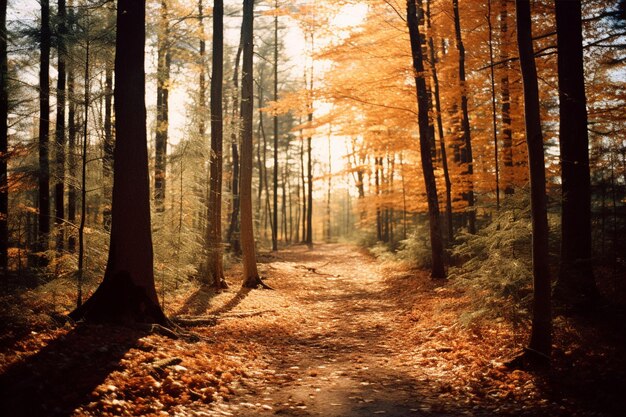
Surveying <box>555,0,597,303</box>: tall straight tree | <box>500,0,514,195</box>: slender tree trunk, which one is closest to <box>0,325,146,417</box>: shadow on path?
<box>555,0,597,303</box>: tall straight tree

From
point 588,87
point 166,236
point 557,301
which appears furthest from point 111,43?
point 588,87

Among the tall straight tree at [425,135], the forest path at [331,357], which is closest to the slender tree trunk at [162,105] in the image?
the forest path at [331,357]

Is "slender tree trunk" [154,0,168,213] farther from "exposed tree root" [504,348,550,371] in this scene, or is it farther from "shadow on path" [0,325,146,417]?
"exposed tree root" [504,348,550,371]

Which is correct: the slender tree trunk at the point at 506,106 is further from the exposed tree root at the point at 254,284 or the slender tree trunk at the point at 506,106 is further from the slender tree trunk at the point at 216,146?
the slender tree trunk at the point at 216,146

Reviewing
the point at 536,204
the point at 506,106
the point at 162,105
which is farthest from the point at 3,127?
the point at 506,106

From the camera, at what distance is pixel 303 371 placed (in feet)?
20.6

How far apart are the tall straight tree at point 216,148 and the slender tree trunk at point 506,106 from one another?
29.1 feet

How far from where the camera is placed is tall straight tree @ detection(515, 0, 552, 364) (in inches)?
215

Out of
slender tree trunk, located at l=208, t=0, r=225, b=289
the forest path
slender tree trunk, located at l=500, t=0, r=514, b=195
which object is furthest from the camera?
slender tree trunk, located at l=500, t=0, r=514, b=195

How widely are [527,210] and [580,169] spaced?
1109 mm

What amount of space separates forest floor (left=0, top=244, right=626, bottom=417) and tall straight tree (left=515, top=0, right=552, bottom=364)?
396 millimetres

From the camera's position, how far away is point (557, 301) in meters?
6.91

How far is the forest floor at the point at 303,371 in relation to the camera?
14.5 ft

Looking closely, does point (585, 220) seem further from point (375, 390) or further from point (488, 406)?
point (375, 390)
